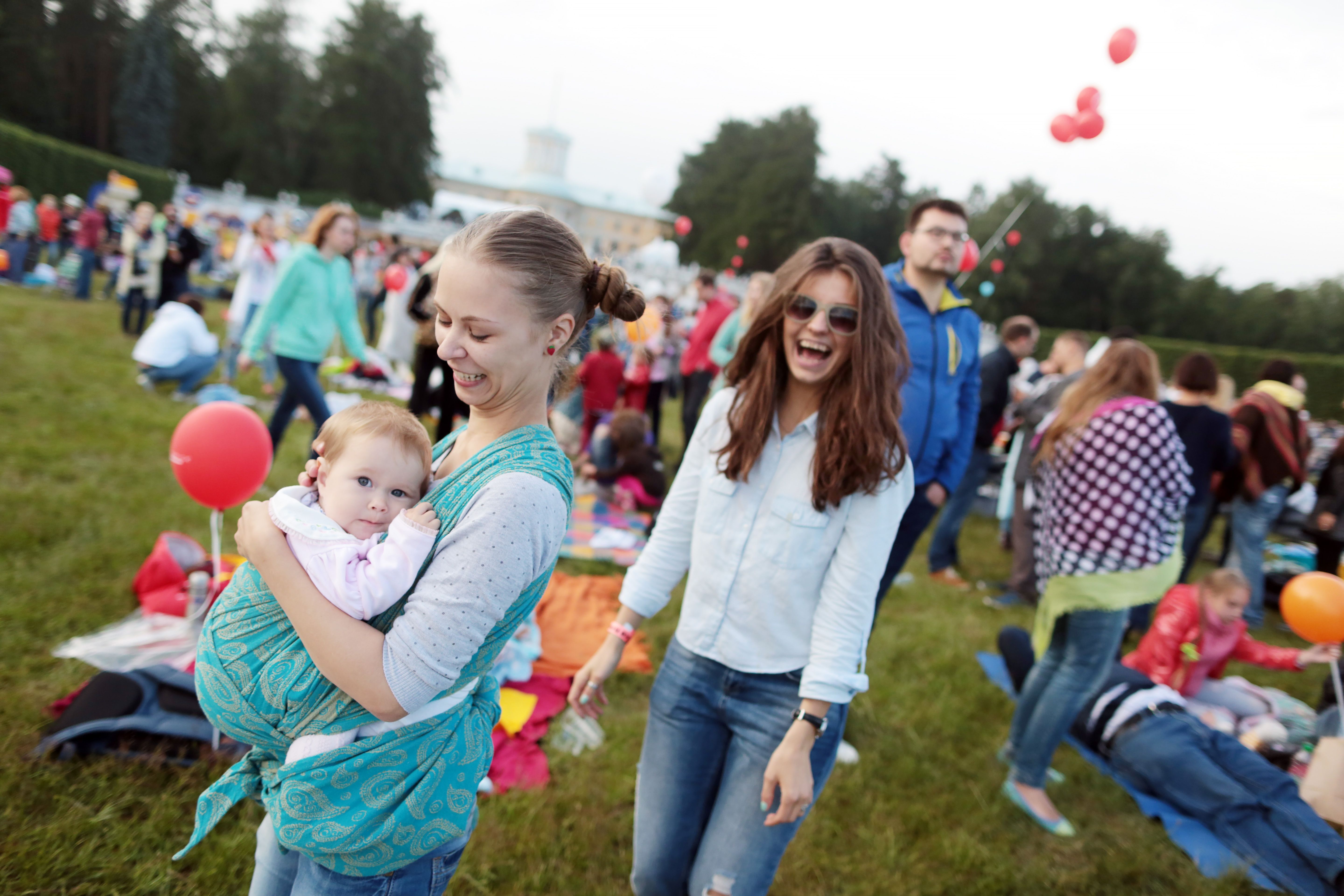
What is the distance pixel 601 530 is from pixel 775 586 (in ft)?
15.5

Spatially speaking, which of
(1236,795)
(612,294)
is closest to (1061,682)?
(1236,795)

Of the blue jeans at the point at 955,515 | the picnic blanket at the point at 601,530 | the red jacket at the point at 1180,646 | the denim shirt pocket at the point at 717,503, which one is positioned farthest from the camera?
the blue jeans at the point at 955,515

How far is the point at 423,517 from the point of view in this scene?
1.24 metres

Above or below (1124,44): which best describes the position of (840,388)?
below

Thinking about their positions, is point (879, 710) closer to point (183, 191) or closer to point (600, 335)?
point (600, 335)

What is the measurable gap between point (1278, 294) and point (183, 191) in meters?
59.7

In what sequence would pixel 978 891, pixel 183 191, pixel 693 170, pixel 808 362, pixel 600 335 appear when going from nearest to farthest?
pixel 808 362 → pixel 978 891 → pixel 600 335 → pixel 183 191 → pixel 693 170

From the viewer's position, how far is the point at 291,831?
1.27 m

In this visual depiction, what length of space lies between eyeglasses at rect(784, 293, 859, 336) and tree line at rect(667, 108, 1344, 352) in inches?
1727

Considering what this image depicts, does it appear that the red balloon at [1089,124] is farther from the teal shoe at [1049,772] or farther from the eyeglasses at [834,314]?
the eyeglasses at [834,314]

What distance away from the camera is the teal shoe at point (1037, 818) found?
3.45 m

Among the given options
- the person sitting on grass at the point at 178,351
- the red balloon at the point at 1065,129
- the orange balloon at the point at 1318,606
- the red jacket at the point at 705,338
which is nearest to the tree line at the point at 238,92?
the person sitting on grass at the point at 178,351

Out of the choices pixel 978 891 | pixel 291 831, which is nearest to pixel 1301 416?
pixel 978 891

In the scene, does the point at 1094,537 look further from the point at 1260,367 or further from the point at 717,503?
the point at 1260,367
